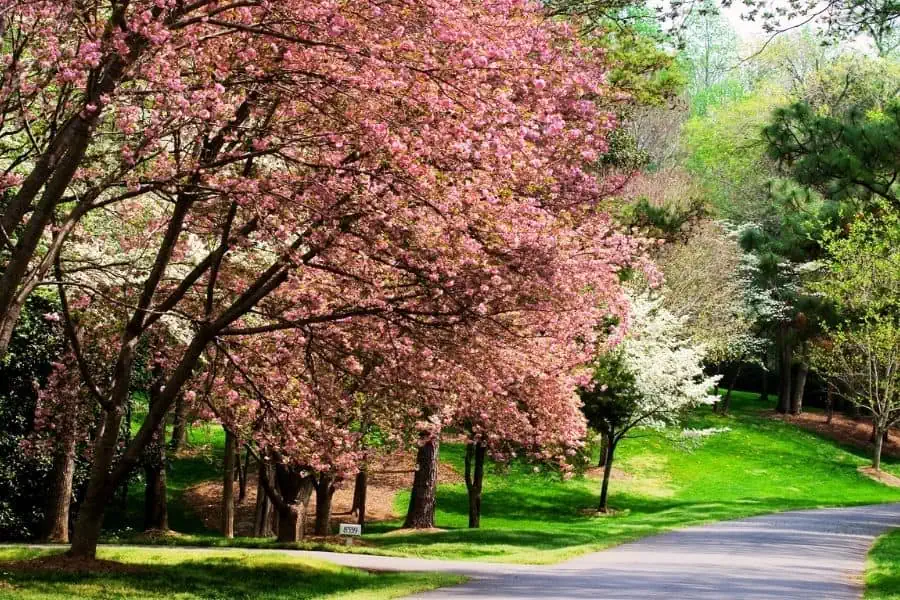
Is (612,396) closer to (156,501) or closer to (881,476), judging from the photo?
(156,501)

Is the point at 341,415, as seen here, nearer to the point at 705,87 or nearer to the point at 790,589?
the point at 790,589

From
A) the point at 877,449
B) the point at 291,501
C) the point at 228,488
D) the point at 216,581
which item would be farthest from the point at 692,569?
the point at 877,449

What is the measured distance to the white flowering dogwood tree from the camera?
32.5 meters

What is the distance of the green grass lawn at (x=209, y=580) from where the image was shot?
12922 mm

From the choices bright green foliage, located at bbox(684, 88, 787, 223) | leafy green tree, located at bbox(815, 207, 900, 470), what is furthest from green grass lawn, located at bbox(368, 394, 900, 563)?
bright green foliage, located at bbox(684, 88, 787, 223)

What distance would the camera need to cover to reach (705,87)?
87.4 m

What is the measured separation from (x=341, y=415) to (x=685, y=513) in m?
19.1

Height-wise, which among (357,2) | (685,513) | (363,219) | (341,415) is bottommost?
(685,513)

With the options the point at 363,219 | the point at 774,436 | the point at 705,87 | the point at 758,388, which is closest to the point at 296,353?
the point at 363,219

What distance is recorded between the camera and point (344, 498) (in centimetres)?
3791

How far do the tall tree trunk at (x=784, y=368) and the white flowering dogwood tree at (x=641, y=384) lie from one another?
19955 millimetres

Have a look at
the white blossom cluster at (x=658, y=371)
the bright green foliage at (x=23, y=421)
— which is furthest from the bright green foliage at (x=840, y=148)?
the bright green foliage at (x=23, y=421)

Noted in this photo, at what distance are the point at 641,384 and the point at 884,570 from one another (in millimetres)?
15526

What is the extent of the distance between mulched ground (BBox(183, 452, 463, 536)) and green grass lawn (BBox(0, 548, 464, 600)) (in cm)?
1452
